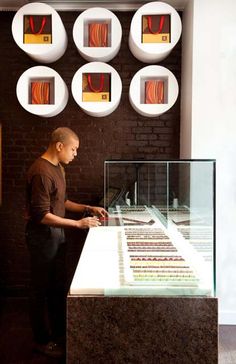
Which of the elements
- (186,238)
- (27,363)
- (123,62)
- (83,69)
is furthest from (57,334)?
(123,62)

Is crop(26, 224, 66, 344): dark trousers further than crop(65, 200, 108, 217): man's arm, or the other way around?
crop(65, 200, 108, 217): man's arm

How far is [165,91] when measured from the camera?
323 cm

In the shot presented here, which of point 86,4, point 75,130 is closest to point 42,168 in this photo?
point 75,130

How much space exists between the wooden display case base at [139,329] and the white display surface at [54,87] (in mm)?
2090

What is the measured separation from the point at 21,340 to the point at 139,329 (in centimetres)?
167

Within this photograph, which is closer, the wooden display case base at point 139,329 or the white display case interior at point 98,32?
the wooden display case base at point 139,329

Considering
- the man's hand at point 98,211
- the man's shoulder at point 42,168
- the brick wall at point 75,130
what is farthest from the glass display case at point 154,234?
the brick wall at point 75,130

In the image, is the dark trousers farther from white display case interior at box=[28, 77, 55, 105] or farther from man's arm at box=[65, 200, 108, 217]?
white display case interior at box=[28, 77, 55, 105]

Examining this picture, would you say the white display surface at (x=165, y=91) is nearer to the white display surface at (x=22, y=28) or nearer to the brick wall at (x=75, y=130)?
the brick wall at (x=75, y=130)

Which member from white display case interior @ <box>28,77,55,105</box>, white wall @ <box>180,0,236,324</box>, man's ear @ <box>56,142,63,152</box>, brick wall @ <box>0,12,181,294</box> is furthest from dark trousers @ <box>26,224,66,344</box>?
white wall @ <box>180,0,236,324</box>

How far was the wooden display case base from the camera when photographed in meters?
1.42

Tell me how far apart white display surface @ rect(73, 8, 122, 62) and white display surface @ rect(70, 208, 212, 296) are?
1.67m

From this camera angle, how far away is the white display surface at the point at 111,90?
10.3 ft

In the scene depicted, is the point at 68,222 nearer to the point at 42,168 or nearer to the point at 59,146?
the point at 42,168
